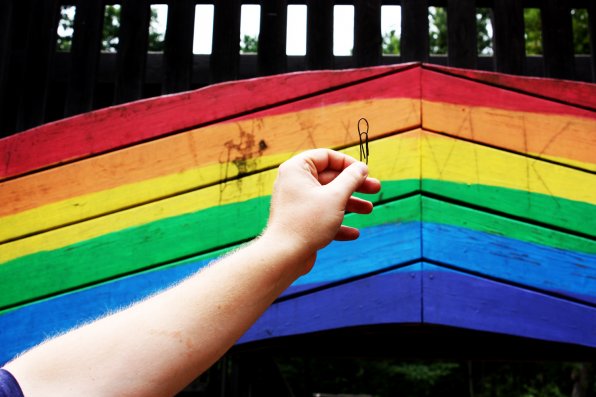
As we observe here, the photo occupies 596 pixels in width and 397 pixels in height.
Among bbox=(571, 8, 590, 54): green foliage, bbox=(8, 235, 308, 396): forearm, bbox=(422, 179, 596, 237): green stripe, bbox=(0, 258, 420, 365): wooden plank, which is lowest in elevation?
bbox=(0, 258, 420, 365): wooden plank

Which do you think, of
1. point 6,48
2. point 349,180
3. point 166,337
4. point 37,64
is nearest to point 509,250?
Answer: point 349,180

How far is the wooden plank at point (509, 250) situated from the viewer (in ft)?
6.72

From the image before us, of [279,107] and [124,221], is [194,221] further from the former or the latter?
[279,107]

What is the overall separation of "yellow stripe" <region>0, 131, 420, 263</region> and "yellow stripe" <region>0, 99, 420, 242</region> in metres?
0.03

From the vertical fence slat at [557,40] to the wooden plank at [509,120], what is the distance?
14.5 inches

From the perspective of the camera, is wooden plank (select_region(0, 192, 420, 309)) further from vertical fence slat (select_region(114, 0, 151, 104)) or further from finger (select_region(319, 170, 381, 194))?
finger (select_region(319, 170, 381, 194))

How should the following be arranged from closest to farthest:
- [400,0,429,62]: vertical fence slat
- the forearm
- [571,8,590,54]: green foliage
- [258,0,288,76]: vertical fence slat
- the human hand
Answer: the forearm
the human hand
[400,0,429,62]: vertical fence slat
[258,0,288,76]: vertical fence slat
[571,8,590,54]: green foliage

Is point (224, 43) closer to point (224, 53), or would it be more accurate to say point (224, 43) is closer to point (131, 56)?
point (224, 53)

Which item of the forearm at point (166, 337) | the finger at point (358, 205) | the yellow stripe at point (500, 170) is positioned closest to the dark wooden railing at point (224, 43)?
the yellow stripe at point (500, 170)

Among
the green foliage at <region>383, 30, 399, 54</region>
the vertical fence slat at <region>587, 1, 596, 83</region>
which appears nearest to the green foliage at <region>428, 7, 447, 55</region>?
the green foliage at <region>383, 30, 399, 54</region>

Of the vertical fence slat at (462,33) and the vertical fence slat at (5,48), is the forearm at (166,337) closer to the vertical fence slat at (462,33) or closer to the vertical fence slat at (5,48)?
the vertical fence slat at (462,33)

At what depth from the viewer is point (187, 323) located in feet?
2.60

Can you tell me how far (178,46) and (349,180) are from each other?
5.74ft

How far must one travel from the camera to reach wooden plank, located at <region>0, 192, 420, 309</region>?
87.8 inches
